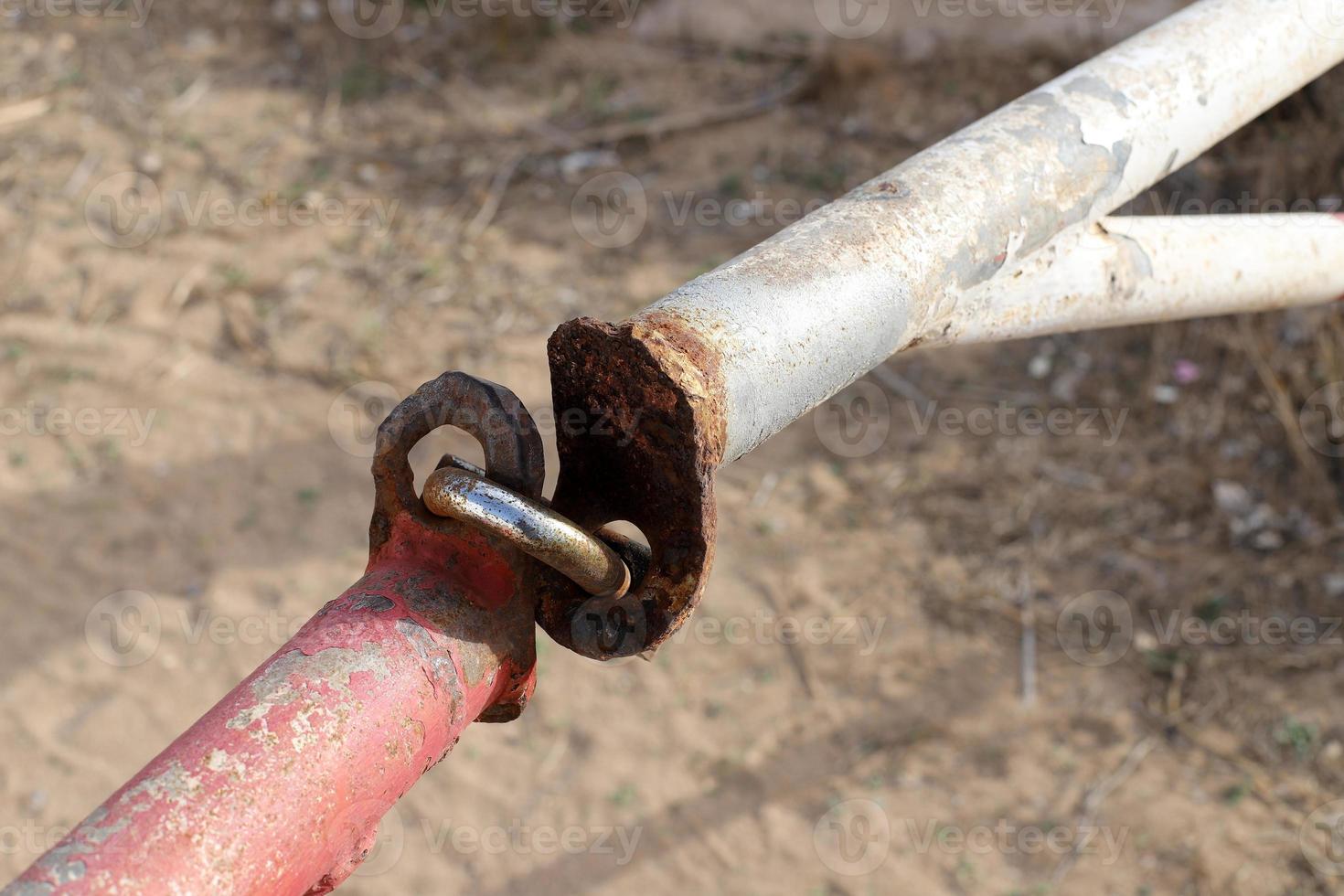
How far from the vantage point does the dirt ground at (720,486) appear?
3.65m

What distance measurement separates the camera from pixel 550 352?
88 centimetres

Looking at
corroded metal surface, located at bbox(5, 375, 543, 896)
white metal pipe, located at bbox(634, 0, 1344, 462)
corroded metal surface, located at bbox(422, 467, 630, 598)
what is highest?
white metal pipe, located at bbox(634, 0, 1344, 462)

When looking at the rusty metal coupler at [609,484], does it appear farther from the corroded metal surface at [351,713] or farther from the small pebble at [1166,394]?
the small pebble at [1166,394]

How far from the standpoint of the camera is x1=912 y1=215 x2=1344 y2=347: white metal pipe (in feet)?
4.22

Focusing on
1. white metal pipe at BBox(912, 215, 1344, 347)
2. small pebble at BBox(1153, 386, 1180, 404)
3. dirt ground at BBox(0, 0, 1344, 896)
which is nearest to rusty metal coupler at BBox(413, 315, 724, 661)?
white metal pipe at BBox(912, 215, 1344, 347)

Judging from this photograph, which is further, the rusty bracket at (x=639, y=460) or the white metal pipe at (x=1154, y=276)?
the white metal pipe at (x=1154, y=276)

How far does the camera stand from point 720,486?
4.43m

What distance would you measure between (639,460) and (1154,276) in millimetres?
896

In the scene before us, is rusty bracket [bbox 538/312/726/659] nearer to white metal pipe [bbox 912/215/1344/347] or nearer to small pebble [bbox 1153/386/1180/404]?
white metal pipe [bbox 912/215/1344/347]

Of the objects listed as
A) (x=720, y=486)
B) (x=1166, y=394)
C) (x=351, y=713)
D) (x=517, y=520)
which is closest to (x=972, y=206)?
(x=517, y=520)

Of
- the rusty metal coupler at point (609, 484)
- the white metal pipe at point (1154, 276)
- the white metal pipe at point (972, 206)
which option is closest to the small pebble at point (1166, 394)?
the white metal pipe at point (1154, 276)

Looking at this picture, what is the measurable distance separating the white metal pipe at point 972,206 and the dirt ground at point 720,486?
2850 millimetres

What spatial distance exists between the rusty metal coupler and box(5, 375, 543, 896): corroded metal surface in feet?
0.07

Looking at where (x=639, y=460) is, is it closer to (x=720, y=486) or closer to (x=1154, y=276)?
(x=1154, y=276)
